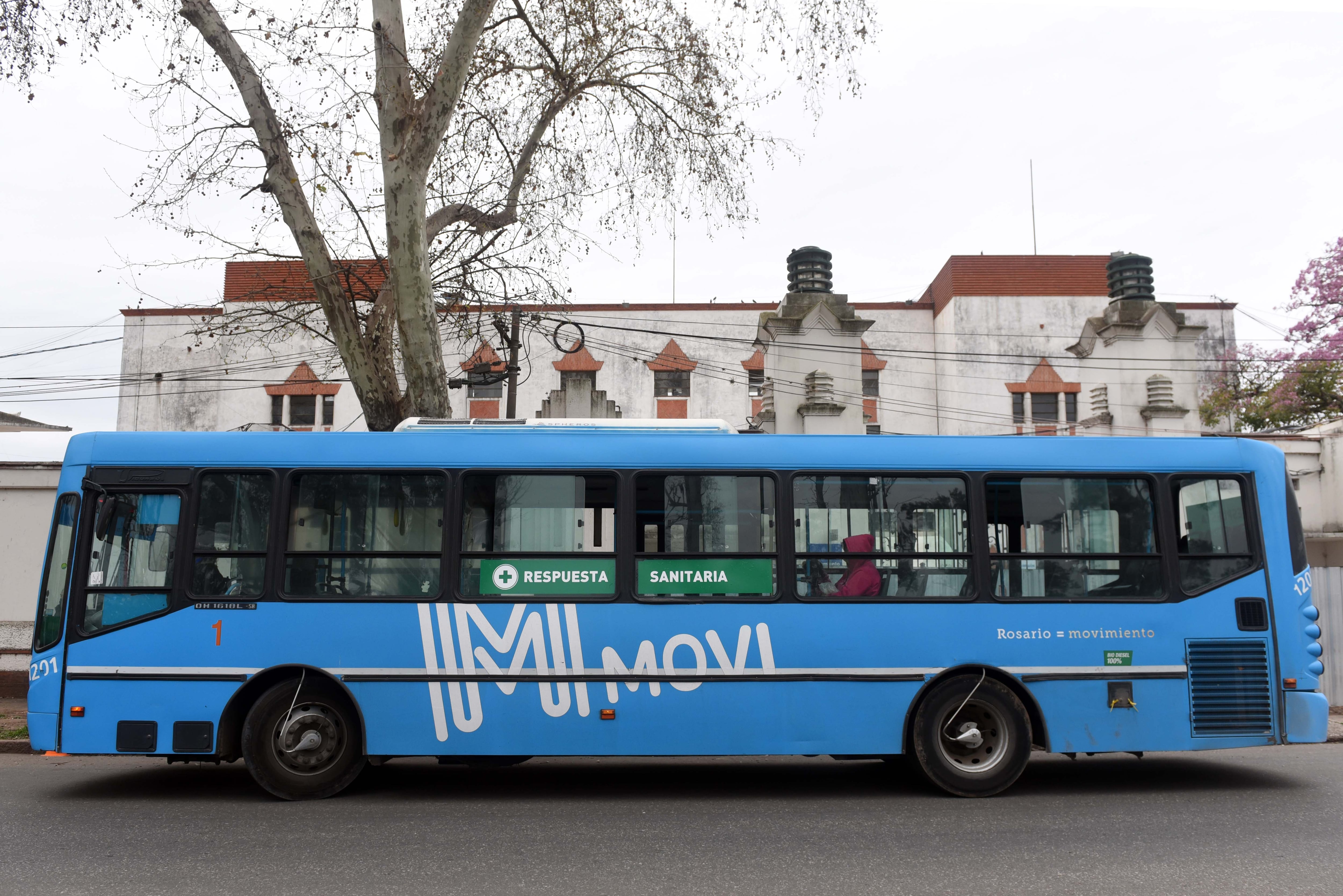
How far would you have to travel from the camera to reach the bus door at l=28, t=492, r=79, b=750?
25.3 feet

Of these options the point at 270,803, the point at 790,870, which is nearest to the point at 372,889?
the point at 790,870

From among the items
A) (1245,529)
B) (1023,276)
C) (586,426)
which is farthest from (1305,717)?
(1023,276)

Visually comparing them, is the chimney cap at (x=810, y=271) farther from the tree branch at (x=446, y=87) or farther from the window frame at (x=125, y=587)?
the window frame at (x=125, y=587)

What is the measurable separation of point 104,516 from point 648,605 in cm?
411

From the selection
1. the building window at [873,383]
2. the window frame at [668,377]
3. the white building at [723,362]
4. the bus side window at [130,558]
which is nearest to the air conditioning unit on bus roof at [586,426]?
the bus side window at [130,558]

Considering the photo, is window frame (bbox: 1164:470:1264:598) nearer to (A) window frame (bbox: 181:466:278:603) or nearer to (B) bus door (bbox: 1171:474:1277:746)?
(B) bus door (bbox: 1171:474:1277:746)

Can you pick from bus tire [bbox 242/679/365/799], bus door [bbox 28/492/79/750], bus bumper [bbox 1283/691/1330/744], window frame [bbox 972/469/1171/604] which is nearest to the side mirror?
bus door [bbox 28/492/79/750]

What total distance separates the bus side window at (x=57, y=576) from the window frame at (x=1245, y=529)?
8.45 meters

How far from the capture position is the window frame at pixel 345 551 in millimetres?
7855

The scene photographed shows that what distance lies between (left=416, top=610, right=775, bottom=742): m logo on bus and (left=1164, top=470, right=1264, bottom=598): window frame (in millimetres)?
3268

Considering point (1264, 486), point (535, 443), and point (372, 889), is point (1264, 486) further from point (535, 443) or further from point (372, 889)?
point (372, 889)

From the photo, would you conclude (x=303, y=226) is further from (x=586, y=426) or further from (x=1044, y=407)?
(x=1044, y=407)

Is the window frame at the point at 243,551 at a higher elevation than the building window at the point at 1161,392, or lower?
lower

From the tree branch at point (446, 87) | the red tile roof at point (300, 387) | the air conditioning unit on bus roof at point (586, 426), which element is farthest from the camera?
the red tile roof at point (300, 387)
